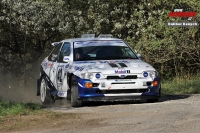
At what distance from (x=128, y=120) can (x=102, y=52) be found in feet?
13.9

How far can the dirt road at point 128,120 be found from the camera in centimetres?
1002

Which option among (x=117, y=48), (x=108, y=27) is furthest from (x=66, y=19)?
(x=117, y=48)

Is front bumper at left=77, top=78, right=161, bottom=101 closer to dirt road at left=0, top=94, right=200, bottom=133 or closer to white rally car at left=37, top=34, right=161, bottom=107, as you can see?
white rally car at left=37, top=34, right=161, bottom=107

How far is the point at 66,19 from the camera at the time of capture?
2392 centimetres

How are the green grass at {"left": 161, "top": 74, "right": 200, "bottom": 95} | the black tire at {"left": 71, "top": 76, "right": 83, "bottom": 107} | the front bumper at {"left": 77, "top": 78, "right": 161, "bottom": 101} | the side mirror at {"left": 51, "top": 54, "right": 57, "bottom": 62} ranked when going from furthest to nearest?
1. the green grass at {"left": 161, "top": 74, "right": 200, "bottom": 95}
2. the side mirror at {"left": 51, "top": 54, "right": 57, "bottom": 62}
3. the black tire at {"left": 71, "top": 76, "right": 83, "bottom": 107}
4. the front bumper at {"left": 77, "top": 78, "right": 161, "bottom": 101}

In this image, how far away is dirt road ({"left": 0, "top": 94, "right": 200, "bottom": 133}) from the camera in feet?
32.9

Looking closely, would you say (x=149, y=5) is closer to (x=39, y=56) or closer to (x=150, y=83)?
(x=39, y=56)

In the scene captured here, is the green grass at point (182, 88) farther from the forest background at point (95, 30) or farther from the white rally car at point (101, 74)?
the white rally car at point (101, 74)

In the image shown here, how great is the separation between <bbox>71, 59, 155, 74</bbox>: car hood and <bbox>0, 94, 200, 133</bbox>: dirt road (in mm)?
873

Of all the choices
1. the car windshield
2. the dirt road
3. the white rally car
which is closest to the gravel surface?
the dirt road

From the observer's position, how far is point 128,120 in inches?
432

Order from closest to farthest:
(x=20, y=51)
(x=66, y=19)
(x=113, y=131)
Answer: (x=113, y=131) → (x=66, y=19) → (x=20, y=51)

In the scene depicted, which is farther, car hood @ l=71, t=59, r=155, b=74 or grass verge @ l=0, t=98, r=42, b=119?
car hood @ l=71, t=59, r=155, b=74

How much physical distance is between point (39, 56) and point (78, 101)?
11.6 meters
